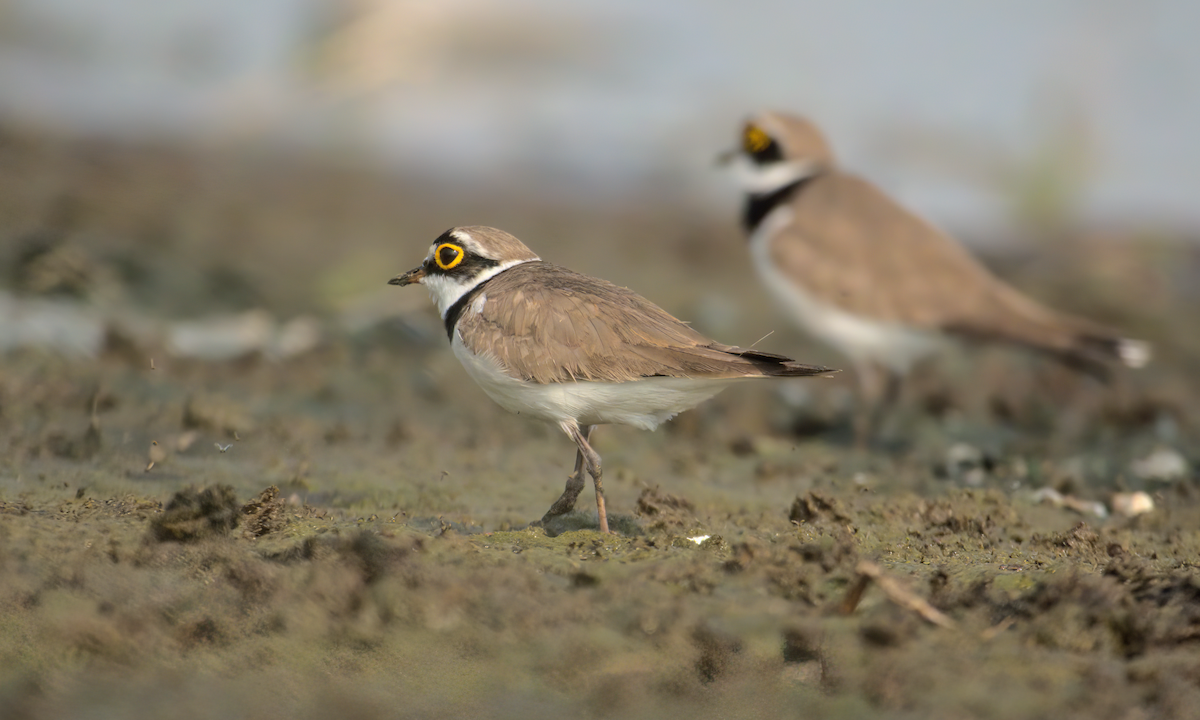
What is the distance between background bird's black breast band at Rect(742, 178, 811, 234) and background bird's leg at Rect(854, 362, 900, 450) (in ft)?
4.00

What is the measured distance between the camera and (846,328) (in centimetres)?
703

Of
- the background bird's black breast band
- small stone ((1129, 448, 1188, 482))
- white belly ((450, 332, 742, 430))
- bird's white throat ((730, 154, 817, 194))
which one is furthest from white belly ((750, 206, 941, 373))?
white belly ((450, 332, 742, 430))

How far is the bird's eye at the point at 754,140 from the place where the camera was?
25.1ft

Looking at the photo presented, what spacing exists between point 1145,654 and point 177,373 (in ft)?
18.2

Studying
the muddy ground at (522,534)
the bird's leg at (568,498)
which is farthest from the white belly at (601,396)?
the muddy ground at (522,534)

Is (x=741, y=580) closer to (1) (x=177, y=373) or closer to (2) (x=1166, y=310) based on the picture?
(1) (x=177, y=373)

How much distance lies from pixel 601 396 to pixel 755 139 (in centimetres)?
425

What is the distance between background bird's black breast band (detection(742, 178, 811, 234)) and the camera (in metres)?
7.49

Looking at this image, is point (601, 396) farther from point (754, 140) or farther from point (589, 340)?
point (754, 140)

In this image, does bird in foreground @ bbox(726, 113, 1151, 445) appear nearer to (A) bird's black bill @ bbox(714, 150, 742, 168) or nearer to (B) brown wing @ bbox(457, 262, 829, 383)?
(A) bird's black bill @ bbox(714, 150, 742, 168)

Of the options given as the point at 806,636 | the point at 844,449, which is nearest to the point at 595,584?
the point at 806,636

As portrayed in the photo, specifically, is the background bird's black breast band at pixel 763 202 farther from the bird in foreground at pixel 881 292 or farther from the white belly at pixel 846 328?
the white belly at pixel 846 328

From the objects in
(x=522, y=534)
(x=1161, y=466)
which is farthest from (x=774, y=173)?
(x=522, y=534)

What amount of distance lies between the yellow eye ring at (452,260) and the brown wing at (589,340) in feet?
1.05
